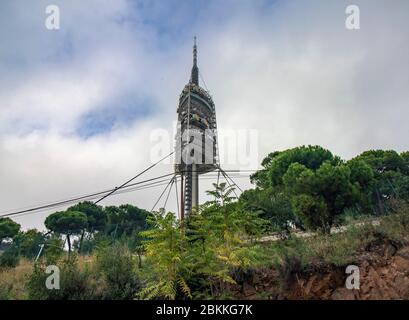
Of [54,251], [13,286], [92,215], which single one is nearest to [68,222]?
[92,215]

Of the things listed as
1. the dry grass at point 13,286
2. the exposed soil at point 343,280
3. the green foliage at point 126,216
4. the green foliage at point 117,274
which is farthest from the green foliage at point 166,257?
Answer: the green foliage at point 126,216

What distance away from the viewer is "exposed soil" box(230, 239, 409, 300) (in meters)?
5.65

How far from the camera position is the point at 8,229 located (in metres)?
37.8

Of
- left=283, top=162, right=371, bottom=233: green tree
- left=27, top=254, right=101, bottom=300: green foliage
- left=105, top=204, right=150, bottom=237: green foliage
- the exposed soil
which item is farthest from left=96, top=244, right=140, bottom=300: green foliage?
left=105, top=204, right=150, bottom=237: green foliage

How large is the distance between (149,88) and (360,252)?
11.4 metres

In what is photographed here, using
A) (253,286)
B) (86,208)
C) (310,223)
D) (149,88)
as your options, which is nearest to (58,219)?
(86,208)

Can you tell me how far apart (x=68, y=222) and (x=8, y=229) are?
8.26 m

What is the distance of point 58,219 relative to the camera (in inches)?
1495

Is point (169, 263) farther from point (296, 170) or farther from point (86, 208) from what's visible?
point (86, 208)

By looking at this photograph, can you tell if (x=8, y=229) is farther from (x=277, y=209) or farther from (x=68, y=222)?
(x=277, y=209)

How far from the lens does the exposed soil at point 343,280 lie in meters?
5.65

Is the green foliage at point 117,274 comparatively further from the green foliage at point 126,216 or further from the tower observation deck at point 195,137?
the green foliage at point 126,216

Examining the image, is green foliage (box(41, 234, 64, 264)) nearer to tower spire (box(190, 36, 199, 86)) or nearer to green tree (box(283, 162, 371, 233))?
green tree (box(283, 162, 371, 233))
